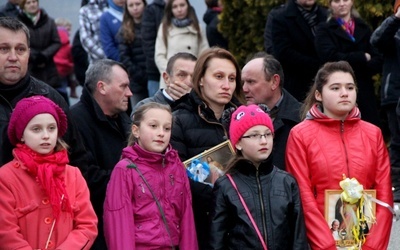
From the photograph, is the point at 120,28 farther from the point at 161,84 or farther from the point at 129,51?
the point at 161,84

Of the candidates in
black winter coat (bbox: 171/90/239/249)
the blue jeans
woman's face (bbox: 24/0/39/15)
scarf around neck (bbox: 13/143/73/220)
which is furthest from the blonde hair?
woman's face (bbox: 24/0/39/15)

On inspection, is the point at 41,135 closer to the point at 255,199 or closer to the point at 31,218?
the point at 31,218

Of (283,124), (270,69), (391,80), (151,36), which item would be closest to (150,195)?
(283,124)

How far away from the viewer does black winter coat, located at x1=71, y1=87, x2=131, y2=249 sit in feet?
24.7

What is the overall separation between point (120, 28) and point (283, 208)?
6871 millimetres

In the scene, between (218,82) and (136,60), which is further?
(136,60)

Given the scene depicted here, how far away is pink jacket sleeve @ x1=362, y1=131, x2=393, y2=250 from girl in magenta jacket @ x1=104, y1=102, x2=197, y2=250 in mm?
1195

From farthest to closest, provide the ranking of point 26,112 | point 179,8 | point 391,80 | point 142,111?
point 179,8 < point 391,80 < point 142,111 < point 26,112

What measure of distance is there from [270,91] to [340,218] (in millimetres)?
1305

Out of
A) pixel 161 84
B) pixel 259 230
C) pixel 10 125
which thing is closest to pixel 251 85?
pixel 259 230

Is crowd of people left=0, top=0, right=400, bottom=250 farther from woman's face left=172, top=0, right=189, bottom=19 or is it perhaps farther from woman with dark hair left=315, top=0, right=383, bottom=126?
woman's face left=172, top=0, right=189, bottom=19

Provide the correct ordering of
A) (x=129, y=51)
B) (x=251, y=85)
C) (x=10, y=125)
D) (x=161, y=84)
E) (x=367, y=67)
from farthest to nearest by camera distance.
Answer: (x=129, y=51), (x=161, y=84), (x=367, y=67), (x=251, y=85), (x=10, y=125)

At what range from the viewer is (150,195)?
22.3ft

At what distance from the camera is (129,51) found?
13.2m
